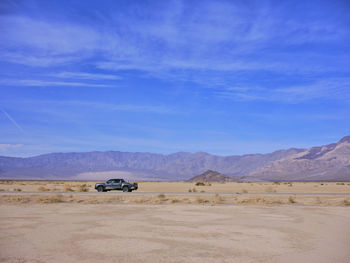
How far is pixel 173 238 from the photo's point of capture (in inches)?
547

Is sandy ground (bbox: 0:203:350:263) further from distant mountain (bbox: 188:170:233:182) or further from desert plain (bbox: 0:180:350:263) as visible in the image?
distant mountain (bbox: 188:170:233:182)

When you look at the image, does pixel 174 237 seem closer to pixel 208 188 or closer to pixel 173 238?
pixel 173 238

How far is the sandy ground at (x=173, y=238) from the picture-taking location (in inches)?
437

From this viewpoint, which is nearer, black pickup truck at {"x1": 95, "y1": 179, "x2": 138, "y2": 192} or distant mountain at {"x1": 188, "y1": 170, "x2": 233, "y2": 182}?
black pickup truck at {"x1": 95, "y1": 179, "x2": 138, "y2": 192}

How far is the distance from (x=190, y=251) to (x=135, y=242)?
223cm

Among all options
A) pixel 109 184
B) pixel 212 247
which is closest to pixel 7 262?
pixel 212 247

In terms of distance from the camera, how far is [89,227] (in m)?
16.3

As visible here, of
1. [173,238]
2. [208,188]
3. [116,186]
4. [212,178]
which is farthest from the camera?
[212,178]

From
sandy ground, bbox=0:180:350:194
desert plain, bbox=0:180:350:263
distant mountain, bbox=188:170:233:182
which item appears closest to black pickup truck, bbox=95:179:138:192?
sandy ground, bbox=0:180:350:194

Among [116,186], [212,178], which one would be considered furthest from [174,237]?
[212,178]

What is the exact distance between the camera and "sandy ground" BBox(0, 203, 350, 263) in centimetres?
1111

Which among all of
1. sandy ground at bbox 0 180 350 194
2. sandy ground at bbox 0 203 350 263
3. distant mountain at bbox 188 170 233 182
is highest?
distant mountain at bbox 188 170 233 182

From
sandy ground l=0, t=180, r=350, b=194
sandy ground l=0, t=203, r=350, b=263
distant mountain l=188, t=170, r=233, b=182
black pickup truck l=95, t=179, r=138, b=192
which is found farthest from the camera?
distant mountain l=188, t=170, r=233, b=182

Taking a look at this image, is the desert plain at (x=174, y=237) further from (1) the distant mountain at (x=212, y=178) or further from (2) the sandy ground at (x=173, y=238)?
(1) the distant mountain at (x=212, y=178)
